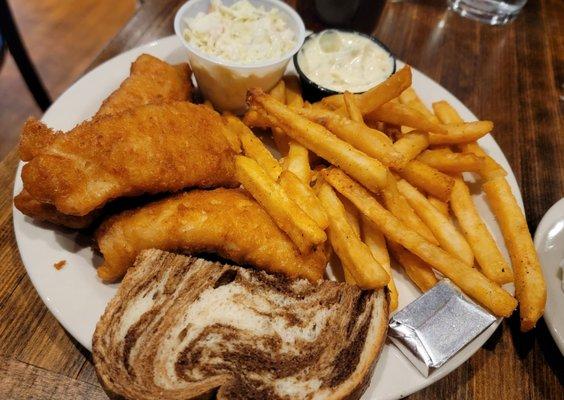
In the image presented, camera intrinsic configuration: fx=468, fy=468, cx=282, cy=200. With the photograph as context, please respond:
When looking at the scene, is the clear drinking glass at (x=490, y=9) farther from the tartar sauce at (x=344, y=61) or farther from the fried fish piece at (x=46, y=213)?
the fried fish piece at (x=46, y=213)

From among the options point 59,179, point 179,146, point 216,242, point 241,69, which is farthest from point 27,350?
point 241,69

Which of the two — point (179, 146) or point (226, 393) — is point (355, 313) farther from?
point (179, 146)

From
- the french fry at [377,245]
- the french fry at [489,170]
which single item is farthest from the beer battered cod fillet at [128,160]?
the french fry at [489,170]

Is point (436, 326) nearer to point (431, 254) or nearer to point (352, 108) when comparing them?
point (431, 254)

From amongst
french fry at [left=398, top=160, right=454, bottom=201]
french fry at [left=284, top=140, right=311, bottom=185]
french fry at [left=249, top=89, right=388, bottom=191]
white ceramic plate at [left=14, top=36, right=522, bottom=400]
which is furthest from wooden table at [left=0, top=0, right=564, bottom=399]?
french fry at [left=284, top=140, right=311, bottom=185]

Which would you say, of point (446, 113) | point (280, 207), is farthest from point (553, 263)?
point (280, 207)

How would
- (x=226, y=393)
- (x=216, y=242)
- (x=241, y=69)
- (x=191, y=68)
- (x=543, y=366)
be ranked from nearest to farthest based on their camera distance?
(x=226, y=393) < (x=216, y=242) < (x=543, y=366) < (x=241, y=69) < (x=191, y=68)
